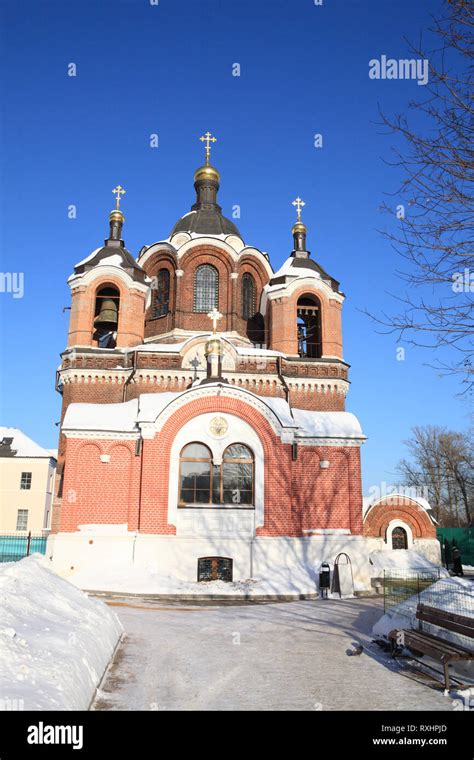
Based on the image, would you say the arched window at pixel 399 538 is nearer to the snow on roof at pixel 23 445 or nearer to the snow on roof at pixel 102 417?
the snow on roof at pixel 102 417

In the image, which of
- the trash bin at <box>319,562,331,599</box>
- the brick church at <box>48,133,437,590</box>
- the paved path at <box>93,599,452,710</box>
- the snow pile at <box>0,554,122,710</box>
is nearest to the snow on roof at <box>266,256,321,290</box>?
the brick church at <box>48,133,437,590</box>

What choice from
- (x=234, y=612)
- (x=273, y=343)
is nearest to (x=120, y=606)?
(x=234, y=612)

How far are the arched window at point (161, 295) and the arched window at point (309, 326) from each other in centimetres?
607

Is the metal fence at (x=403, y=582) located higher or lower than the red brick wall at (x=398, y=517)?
lower

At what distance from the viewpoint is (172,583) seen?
16.8 meters

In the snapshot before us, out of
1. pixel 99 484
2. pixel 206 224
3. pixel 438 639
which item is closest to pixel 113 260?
pixel 206 224

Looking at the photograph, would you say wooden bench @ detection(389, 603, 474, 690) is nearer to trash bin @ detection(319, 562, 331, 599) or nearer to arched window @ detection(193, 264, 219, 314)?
trash bin @ detection(319, 562, 331, 599)

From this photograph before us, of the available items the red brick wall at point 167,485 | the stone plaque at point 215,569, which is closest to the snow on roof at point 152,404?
the red brick wall at point 167,485

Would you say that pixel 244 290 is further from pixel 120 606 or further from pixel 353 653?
pixel 353 653

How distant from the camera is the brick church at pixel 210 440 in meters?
18.2

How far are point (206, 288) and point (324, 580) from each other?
15231 mm

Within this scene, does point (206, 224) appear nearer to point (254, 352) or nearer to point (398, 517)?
point (254, 352)

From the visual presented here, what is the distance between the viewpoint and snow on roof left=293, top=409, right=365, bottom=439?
20.3m

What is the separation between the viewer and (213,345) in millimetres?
21094
